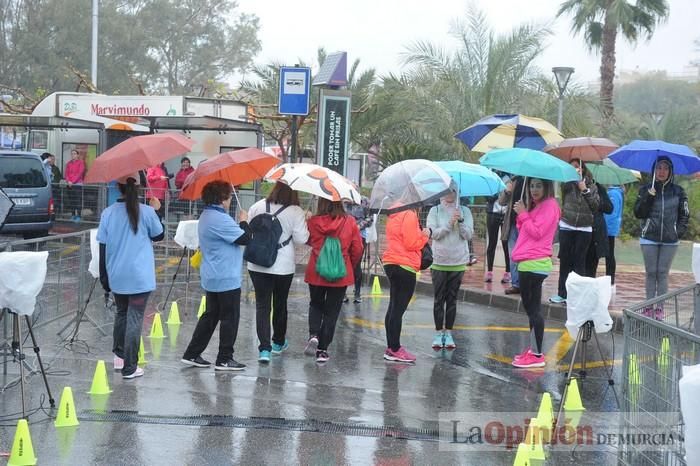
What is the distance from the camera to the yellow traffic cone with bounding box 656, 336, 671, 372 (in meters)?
4.68

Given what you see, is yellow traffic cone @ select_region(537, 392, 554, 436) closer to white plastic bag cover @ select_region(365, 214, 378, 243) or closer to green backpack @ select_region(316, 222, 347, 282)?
green backpack @ select_region(316, 222, 347, 282)

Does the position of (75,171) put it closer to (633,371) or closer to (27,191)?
(27,191)

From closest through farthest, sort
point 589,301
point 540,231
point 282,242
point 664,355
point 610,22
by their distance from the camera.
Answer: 1. point 664,355
2. point 589,301
3. point 282,242
4. point 540,231
5. point 610,22

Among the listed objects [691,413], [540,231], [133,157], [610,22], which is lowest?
[691,413]

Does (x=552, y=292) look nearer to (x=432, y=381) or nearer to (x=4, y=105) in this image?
(x=432, y=381)

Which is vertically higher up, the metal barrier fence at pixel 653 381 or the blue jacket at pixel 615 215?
the blue jacket at pixel 615 215

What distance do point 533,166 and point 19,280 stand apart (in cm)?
464

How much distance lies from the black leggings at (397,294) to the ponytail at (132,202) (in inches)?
97.3

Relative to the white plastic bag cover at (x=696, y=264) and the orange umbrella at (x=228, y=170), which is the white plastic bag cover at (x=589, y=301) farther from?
the orange umbrella at (x=228, y=170)

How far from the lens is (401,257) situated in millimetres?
8883

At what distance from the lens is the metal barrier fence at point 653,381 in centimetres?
447

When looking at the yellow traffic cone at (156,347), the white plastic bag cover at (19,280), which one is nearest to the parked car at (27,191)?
the yellow traffic cone at (156,347)

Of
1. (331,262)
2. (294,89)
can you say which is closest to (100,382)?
(331,262)

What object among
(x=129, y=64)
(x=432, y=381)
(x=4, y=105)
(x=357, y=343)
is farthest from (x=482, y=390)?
(x=129, y=64)
